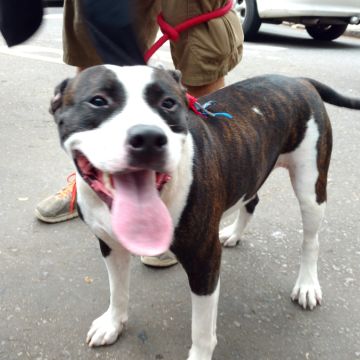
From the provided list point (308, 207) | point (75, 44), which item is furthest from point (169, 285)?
point (75, 44)

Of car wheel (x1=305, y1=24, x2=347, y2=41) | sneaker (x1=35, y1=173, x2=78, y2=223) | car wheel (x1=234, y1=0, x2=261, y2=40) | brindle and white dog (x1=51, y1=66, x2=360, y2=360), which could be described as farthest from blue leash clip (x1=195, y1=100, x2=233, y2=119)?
car wheel (x1=305, y1=24, x2=347, y2=41)

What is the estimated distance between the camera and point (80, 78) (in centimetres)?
177

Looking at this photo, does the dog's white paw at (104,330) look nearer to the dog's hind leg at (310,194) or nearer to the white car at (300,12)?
the dog's hind leg at (310,194)

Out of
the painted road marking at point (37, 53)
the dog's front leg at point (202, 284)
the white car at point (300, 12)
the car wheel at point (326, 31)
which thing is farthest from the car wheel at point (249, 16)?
the dog's front leg at point (202, 284)

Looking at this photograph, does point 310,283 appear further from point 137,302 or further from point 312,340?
point 137,302

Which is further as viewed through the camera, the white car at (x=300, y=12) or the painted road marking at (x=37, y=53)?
the white car at (x=300, y=12)

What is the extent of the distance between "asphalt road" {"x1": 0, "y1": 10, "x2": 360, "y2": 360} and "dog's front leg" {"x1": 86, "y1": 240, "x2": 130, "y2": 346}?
0.16 feet

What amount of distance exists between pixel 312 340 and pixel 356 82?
4496mm

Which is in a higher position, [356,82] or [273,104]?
[273,104]

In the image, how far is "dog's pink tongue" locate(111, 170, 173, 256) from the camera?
1594mm

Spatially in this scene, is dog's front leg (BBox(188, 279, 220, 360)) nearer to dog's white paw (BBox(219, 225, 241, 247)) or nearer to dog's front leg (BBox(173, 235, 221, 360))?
dog's front leg (BBox(173, 235, 221, 360))

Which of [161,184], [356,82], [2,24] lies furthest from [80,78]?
[356,82]

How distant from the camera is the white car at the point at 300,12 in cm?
783

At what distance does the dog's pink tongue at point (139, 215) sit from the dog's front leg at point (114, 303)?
50 centimetres
